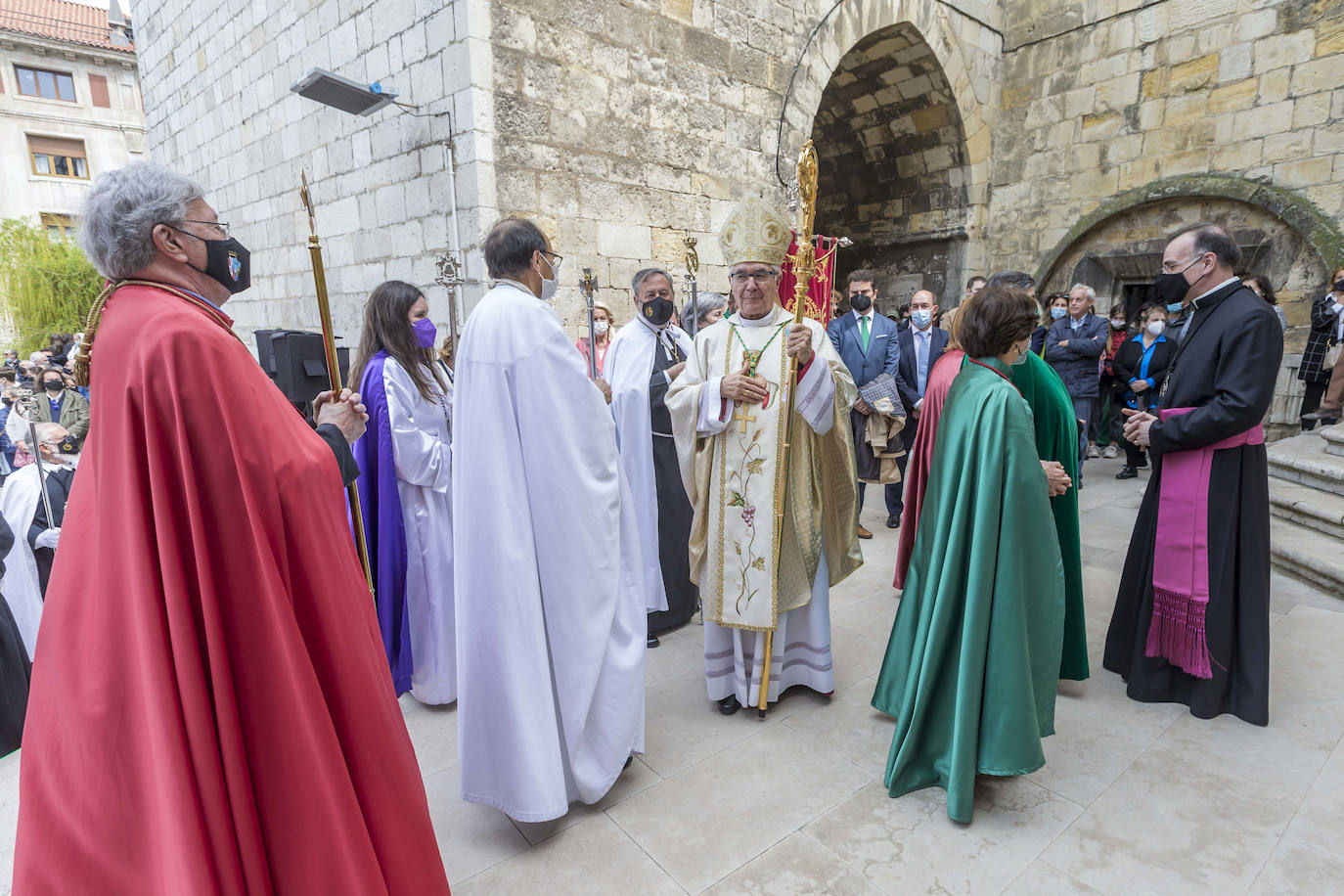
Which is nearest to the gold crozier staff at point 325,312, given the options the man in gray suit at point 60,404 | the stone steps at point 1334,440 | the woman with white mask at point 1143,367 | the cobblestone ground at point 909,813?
the cobblestone ground at point 909,813

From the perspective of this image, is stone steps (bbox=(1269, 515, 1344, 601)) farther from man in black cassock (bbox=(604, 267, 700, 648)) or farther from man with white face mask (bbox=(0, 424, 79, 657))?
man with white face mask (bbox=(0, 424, 79, 657))

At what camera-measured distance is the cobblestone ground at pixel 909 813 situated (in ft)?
6.41

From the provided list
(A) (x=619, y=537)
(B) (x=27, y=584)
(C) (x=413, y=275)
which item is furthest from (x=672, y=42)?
(B) (x=27, y=584)

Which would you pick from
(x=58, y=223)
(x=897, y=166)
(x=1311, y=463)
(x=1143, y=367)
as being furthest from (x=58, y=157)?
(x=1311, y=463)

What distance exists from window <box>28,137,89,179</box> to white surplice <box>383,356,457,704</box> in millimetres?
30034

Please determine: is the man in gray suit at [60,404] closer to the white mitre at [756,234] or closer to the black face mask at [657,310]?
the black face mask at [657,310]

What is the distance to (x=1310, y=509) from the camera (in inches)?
180

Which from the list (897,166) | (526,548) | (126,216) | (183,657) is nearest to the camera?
(183,657)

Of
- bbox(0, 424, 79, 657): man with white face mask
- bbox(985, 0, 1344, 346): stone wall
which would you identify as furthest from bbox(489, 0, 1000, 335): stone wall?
bbox(0, 424, 79, 657): man with white face mask

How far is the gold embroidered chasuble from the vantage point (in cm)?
271

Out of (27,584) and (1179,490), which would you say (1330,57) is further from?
(27,584)

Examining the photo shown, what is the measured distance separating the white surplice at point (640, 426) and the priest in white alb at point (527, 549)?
137cm

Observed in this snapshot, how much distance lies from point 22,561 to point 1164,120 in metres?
10.4

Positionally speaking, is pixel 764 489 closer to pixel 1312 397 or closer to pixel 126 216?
pixel 126 216
